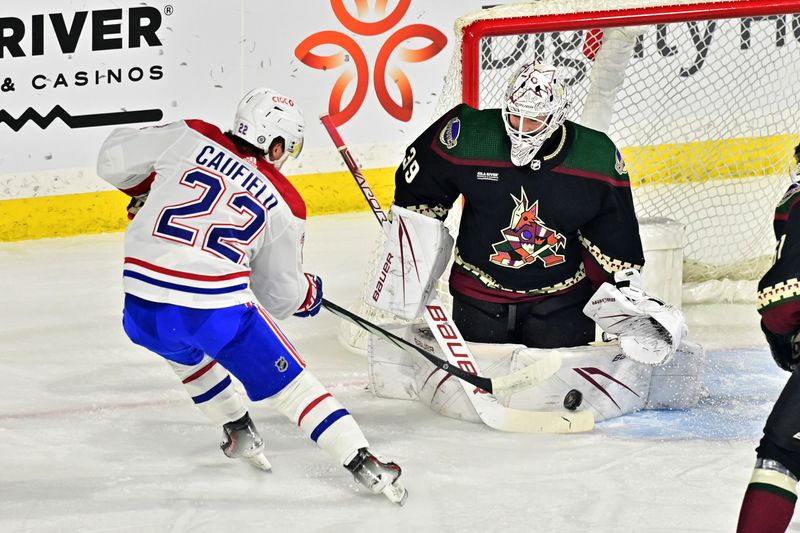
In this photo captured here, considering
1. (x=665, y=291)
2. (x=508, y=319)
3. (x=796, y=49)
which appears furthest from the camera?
(x=796, y=49)

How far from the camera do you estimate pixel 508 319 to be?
11.3 feet

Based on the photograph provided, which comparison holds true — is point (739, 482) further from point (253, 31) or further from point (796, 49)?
point (253, 31)

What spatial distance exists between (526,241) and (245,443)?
84 centimetres

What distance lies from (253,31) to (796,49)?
2099 mm

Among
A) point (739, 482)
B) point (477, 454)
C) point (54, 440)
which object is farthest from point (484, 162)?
point (54, 440)

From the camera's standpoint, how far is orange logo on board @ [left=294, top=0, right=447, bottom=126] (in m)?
5.45

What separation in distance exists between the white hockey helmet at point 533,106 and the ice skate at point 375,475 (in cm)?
83

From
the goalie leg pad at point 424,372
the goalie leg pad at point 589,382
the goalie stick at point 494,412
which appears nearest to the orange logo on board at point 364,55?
the goalie leg pad at point 424,372

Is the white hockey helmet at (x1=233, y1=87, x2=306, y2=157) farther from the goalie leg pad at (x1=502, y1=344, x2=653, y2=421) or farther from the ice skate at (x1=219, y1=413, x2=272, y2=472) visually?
the goalie leg pad at (x1=502, y1=344, x2=653, y2=421)

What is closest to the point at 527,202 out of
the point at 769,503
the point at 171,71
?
the point at 769,503

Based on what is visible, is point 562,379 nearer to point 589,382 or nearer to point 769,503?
point 589,382

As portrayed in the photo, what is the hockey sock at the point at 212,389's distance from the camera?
3.01 m

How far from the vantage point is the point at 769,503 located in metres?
2.22

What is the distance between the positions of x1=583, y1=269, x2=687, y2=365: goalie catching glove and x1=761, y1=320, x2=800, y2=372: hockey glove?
2.39 feet
